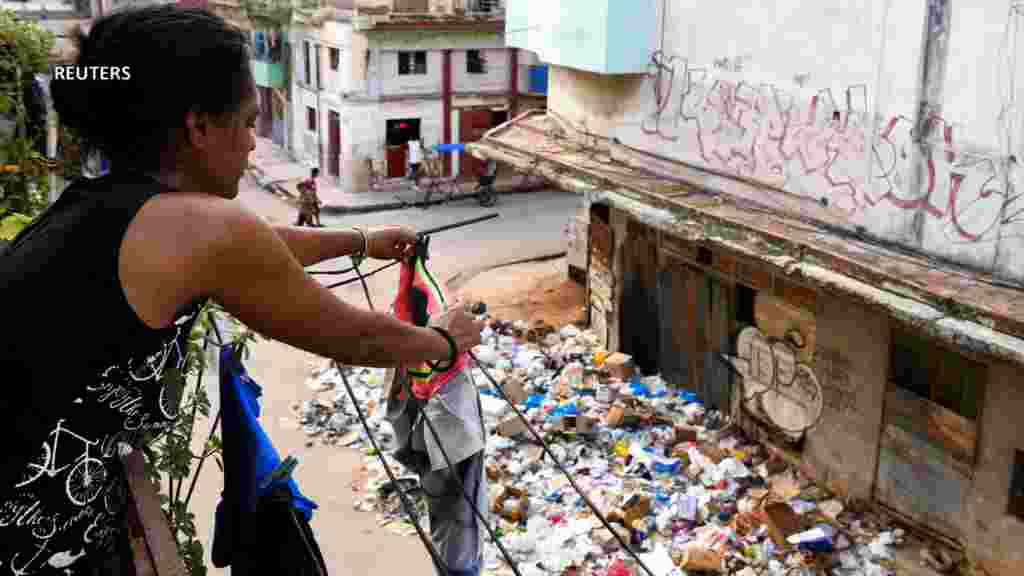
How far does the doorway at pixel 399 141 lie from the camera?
2323cm


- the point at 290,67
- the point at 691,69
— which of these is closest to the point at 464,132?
the point at 290,67

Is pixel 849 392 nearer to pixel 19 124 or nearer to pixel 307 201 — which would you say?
pixel 19 124

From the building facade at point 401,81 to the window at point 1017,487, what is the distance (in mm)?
16858

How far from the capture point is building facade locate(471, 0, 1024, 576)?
7.34m

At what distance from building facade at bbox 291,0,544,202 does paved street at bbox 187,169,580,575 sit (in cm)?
197

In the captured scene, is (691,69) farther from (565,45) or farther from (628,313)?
(628,313)

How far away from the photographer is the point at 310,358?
13.4 meters

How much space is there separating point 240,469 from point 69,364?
694 mm

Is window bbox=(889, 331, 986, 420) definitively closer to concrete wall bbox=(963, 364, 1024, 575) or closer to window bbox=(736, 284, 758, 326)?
concrete wall bbox=(963, 364, 1024, 575)

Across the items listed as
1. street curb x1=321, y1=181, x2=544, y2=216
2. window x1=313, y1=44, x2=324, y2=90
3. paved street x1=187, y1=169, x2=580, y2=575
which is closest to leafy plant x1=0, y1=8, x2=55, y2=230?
paved street x1=187, y1=169, x2=580, y2=575

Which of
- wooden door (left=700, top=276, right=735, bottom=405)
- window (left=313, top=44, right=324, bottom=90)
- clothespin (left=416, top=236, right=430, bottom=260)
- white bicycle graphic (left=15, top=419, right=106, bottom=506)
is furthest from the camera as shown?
window (left=313, top=44, right=324, bottom=90)

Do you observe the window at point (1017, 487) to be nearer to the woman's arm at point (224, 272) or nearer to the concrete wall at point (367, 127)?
the woman's arm at point (224, 272)

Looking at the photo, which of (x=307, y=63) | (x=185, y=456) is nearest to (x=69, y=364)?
(x=185, y=456)

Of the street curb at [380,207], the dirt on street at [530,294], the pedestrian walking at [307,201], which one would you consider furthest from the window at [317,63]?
the dirt on street at [530,294]
